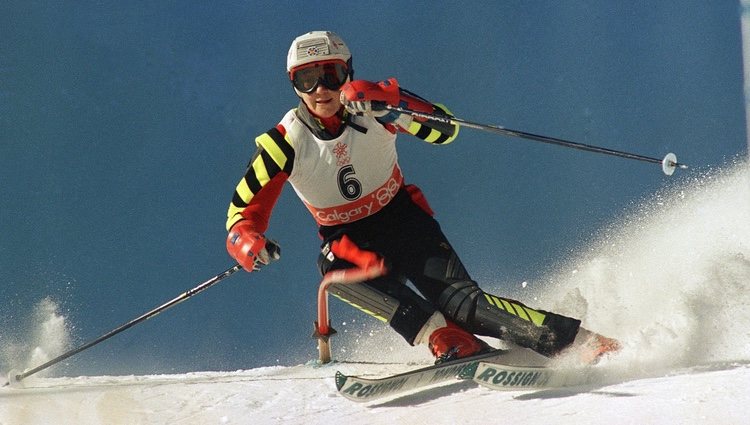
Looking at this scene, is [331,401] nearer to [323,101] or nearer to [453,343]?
[453,343]

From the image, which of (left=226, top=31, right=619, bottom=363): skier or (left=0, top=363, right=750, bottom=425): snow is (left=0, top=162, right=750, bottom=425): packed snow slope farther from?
(left=226, top=31, right=619, bottom=363): skier

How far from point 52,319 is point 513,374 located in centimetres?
452

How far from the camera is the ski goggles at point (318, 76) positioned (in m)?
4.75

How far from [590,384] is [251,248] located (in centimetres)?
180

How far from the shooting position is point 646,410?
3191 millimetres

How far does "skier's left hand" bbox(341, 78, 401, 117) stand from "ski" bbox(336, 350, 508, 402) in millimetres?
1354

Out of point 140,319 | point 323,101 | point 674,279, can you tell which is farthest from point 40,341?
point 674,279

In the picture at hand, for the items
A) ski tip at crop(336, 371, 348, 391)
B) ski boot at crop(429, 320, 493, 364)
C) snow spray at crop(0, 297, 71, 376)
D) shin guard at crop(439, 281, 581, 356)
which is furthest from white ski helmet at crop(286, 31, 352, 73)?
snow spray at crop(0, 297, 71, 376)

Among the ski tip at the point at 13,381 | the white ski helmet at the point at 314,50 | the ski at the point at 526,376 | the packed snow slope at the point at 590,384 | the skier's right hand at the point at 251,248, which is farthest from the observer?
the ski tip at the point at 13,381

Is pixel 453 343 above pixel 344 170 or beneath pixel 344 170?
beneath

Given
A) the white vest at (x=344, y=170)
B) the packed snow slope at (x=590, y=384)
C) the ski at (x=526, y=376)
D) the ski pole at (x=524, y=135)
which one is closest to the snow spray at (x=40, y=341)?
the packed snow slope at (x=590, y=384)

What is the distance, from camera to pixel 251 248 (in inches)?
177

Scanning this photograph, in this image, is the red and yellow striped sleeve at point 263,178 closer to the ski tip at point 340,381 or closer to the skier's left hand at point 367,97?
the skier's left hand at point 367,97

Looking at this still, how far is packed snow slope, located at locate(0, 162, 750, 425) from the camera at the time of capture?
341 cm
